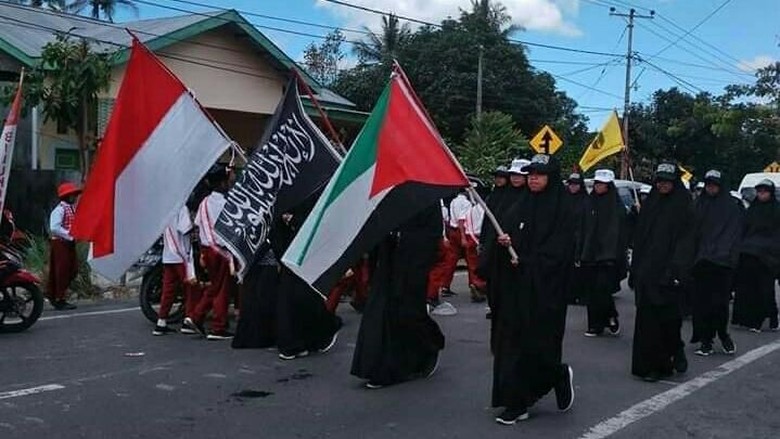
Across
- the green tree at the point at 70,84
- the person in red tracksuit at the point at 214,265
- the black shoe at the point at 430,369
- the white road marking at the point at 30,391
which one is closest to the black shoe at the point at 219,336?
the person in red tracksuit at the point at 214,265

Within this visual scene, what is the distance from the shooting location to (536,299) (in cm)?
655

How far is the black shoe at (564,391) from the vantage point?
21.9 ft

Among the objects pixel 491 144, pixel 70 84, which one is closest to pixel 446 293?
pixel 70 84

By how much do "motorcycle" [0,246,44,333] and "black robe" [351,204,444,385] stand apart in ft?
12.8

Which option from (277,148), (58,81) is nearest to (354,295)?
(277,148)

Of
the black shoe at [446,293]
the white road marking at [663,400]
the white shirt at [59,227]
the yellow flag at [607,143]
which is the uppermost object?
the yellow flag at [607,143]

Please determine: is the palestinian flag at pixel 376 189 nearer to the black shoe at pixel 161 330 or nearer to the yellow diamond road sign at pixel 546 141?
the black shoe at pixel 161 330

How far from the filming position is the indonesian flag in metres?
8.03

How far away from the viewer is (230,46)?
23.0 m

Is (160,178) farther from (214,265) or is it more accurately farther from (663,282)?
(663,282)

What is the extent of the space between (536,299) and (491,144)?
23.0 metres

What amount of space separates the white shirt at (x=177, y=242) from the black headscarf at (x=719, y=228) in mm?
5117

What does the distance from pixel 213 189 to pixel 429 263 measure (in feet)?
8.97

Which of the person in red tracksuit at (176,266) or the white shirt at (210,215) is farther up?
the white shirt at (210,215)
